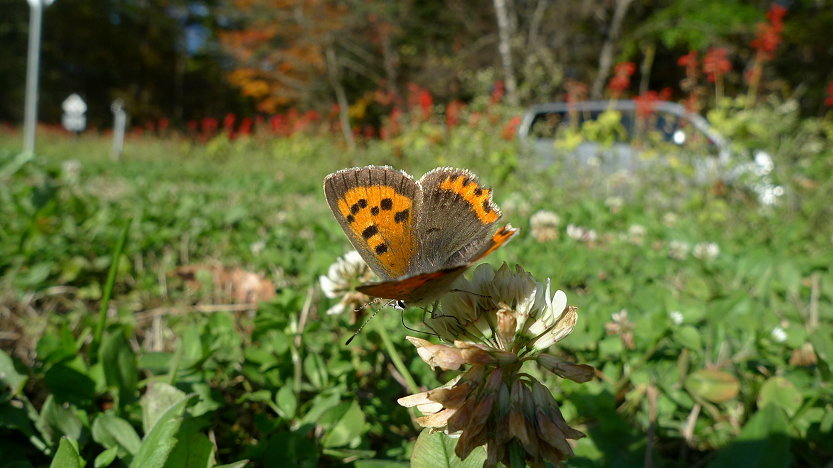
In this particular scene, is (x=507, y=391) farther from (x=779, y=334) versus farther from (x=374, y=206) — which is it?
(x=779, y=334)

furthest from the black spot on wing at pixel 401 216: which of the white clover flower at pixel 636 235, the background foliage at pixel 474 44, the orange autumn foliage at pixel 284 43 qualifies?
the orange autumn foliage at pixel 284 43

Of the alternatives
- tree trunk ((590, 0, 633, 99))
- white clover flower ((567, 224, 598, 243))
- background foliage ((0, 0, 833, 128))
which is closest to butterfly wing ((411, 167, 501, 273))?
white clover flower ((567, 224, 598, 243))

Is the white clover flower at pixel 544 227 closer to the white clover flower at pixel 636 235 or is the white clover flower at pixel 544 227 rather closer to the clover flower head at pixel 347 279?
the white clover flower at pixel 636 235

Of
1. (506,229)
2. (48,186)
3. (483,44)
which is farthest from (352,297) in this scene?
(483,44)

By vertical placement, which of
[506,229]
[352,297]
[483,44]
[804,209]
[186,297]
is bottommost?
[804,209]

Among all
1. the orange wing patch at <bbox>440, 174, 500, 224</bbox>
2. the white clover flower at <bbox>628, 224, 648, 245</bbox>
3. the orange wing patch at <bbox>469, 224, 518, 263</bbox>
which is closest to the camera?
the orange wing patch at <bbox>469, 224, 518, 263</bbox>

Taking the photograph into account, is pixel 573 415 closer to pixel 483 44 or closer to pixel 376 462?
pixel 376 462

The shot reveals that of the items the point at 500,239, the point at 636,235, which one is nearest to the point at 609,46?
the point at 636,235

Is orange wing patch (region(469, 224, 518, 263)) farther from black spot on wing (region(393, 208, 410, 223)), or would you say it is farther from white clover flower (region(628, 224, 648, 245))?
white clover flower (region(628, 224, 648, 245))

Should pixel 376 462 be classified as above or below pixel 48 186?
below
